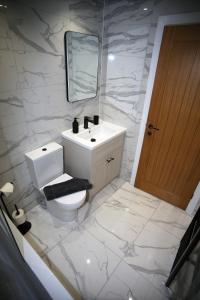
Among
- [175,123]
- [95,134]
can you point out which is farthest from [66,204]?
[175,123]

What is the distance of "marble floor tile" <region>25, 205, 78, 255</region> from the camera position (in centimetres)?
167

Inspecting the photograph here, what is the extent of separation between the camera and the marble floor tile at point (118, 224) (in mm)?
1714

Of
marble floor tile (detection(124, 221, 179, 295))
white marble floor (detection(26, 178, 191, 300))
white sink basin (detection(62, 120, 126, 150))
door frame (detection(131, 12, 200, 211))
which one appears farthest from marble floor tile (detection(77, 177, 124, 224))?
white sink basin (detection(62, 120, 126, 150))

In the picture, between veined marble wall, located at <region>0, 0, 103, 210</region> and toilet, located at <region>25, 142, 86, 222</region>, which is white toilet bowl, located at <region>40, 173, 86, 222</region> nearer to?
toilet, located at <region>25, 142, 86, 222</region>

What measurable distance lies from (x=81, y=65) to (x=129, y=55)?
0.56 meters

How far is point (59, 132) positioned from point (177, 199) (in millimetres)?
1726

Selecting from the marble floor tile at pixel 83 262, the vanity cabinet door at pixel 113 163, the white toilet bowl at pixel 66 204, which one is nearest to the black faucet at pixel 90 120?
the vanity cabinet door at pixel 113 163

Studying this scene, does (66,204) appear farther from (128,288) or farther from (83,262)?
(128,288)

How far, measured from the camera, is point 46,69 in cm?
159

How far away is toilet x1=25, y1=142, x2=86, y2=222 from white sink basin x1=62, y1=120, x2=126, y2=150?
22 centimetres

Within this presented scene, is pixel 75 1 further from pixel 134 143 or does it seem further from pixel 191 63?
pixel 134 143

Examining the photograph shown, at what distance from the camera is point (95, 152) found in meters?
1.83

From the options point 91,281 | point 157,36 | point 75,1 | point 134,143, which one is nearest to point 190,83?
point 157,36

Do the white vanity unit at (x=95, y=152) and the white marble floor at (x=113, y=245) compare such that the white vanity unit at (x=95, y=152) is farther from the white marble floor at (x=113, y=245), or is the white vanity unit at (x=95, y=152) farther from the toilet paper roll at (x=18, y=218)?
the toilet paper roll at (x=18, y=218)
